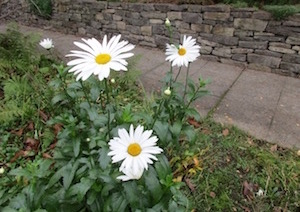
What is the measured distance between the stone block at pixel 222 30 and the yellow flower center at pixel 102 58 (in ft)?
10.3

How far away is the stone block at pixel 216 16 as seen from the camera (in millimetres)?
3779

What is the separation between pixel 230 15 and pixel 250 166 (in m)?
2.50

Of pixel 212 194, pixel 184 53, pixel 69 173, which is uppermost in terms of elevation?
pixel 184 53

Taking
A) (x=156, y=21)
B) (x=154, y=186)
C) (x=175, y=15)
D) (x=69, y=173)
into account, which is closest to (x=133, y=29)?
(x=156, y=21)

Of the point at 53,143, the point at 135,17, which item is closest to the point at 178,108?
the point at 53,143

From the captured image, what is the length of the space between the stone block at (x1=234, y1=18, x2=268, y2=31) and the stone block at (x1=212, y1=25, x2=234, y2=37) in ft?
0.31

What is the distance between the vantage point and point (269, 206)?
5.69 feet

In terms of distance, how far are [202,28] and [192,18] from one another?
0.72 ft

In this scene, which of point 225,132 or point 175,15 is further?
point 175,15

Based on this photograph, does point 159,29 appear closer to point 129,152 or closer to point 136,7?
point 136,7

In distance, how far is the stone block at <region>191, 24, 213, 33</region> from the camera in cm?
397

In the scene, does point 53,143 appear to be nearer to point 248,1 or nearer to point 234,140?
point 234,140

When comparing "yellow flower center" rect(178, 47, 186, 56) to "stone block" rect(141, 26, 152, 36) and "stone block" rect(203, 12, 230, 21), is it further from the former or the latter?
"stone block" rect(141, 26, 152, 36)

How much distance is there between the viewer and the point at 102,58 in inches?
42.0
